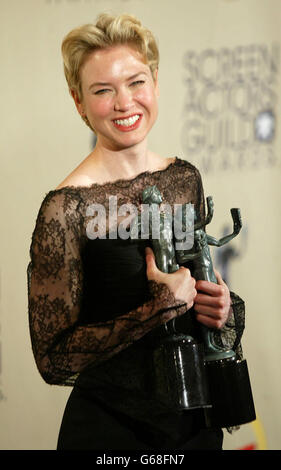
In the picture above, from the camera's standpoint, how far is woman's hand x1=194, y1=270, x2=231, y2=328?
146cm

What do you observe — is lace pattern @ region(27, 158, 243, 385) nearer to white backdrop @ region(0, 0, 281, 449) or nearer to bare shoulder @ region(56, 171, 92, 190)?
bare shoulder @ region(56, 171, 92, 190)

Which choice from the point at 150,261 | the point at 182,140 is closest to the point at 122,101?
the point at 150,261

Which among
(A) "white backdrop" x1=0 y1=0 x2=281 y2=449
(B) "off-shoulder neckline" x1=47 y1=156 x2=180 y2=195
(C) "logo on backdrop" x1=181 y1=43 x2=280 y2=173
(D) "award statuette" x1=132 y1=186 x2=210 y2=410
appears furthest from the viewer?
(C) "logo on backdrop" x1=181 y1=43 x2=280 y2=173

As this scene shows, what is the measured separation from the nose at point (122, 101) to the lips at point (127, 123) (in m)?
0.03

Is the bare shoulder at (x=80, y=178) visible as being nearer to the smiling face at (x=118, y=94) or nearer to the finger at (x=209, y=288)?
the smiling face at (x=118, y=94)

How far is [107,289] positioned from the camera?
4.82 feet

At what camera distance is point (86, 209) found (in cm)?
145

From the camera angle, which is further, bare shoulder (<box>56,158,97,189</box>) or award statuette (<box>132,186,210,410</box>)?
bare shoulder (<box>56,158,97,189</box>)

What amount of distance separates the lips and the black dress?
14 cm

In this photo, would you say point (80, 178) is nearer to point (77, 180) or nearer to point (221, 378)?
point (77, 180)

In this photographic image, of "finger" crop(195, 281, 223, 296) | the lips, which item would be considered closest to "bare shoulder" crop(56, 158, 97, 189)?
the lips
